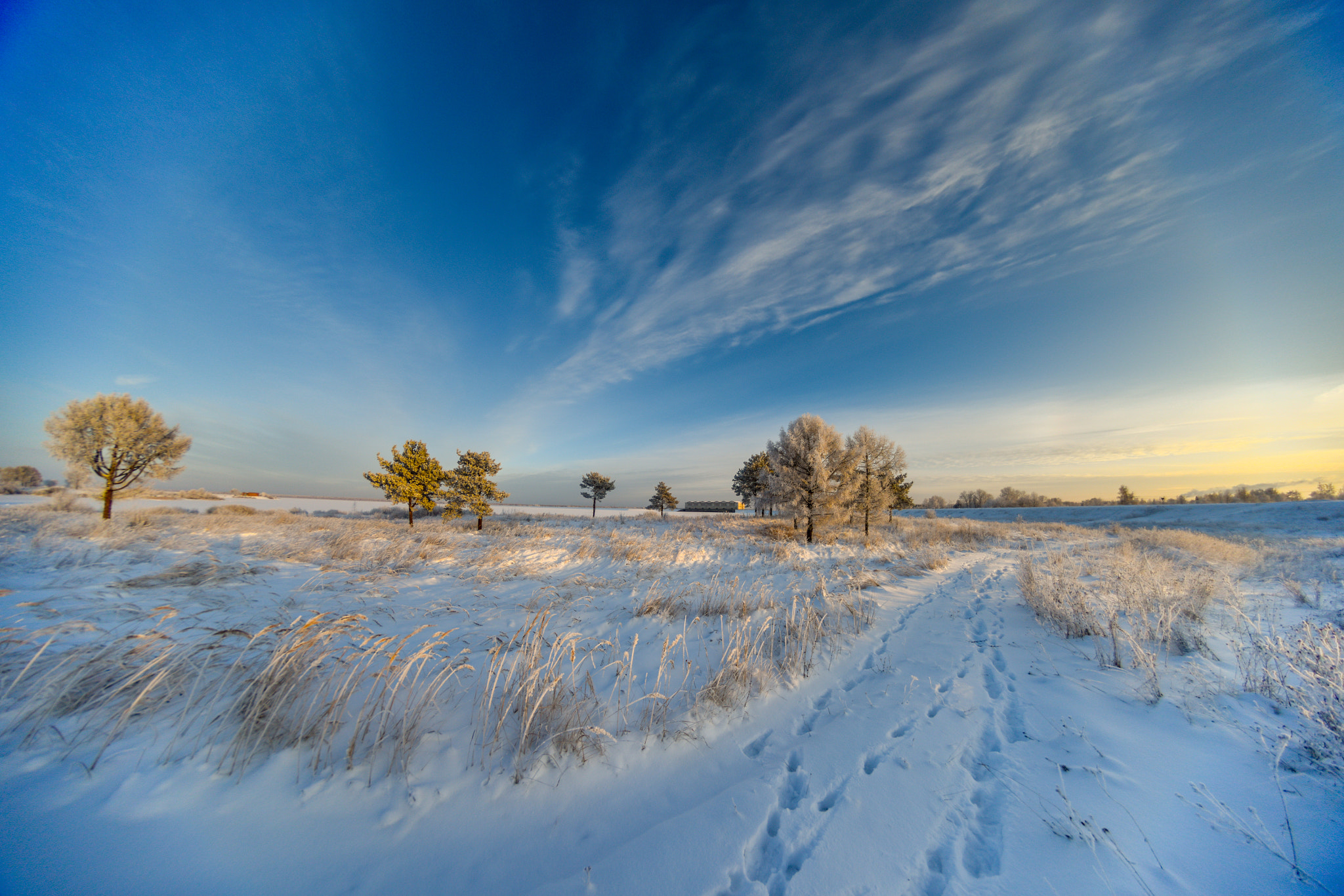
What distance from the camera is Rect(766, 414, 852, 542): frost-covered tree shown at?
1894 cm

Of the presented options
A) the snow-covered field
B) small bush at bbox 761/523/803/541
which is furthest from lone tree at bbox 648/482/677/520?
the snow-covered field

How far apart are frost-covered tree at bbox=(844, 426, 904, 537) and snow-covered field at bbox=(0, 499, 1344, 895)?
49.3 ft

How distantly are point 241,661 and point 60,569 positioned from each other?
6.83 m

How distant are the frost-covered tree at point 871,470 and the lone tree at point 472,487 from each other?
2050 cm

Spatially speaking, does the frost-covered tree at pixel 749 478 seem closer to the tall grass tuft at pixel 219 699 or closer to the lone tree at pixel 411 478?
the lone tree at pixel 411 478

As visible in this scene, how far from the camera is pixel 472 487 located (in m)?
23.2

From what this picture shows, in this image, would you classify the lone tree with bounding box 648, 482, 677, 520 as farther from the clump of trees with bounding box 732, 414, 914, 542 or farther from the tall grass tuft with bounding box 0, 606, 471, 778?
the tall grass tuft with bounding box 0, 606, 471, 778

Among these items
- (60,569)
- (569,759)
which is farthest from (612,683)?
(60,569)

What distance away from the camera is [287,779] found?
2.72 metres

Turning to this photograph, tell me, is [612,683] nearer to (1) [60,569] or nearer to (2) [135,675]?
(2) [135,675]

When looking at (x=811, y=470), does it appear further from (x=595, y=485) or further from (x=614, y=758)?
(x=595, y=485)

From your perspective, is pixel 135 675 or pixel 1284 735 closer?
pixel 135 675

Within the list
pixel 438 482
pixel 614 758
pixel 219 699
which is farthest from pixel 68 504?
pixel 614 758

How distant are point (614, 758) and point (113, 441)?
27210 mm
